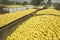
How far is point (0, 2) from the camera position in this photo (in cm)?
6241

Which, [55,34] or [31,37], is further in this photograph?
[55,34]

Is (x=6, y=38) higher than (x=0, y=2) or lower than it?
higher

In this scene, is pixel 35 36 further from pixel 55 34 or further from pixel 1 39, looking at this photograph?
pixel 1 39

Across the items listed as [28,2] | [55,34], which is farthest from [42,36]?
[28,2]

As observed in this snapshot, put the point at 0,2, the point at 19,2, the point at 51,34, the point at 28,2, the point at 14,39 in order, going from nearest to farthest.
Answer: the point at 14,39
the point at 51,34
the point at 0,2
the point at 19,2
the point at 28,2

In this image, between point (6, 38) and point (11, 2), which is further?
point (11, 2)

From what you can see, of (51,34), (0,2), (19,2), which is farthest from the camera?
(19,2)

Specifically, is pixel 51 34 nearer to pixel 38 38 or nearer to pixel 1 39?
pixel 38 38

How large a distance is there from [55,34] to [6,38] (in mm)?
3211

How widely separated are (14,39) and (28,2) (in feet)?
225

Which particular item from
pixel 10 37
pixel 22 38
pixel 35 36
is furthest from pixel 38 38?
pixel 10 37

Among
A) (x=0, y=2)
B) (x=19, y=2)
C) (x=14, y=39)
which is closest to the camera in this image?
(x=14, y=39)

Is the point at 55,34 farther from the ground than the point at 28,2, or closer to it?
farther from the ground

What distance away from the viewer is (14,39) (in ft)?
26.6
